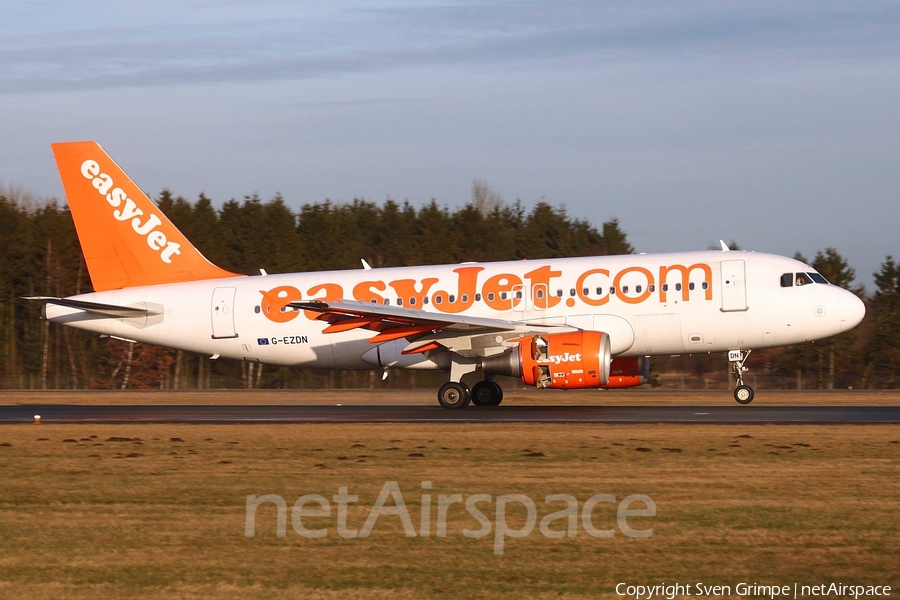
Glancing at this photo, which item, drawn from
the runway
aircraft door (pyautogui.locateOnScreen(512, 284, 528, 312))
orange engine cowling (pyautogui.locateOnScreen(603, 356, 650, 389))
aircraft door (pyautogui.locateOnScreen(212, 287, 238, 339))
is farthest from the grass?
aircraft door (pyautogui.locateOnScreen(212, 287, 238, 339))

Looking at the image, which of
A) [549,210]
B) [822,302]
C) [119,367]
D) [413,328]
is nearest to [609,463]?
[413,328]

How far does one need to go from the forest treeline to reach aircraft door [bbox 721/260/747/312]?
56.0 feet

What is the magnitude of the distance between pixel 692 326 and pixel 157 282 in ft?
53.0

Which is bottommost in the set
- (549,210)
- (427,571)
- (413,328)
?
(427,571)

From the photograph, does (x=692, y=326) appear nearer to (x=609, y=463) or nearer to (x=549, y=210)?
(x=609, y=463)

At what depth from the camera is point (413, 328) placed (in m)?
27.9

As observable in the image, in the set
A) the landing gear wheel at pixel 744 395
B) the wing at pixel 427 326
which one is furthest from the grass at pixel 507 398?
the wing at pixel 427 326

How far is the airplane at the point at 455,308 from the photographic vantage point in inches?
1093

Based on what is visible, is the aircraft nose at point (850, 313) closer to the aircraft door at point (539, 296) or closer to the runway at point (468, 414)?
the runway at point (468, 414)

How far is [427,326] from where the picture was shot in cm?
2748

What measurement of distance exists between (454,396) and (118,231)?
12.1 metres

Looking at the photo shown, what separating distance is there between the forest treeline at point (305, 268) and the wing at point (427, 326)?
47.5ft

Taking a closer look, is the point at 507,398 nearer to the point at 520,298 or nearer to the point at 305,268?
the point at 520,298

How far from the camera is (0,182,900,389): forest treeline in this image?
58.3 meters
